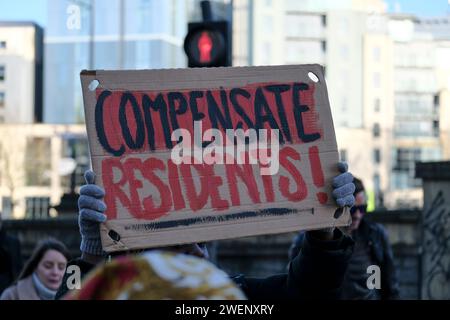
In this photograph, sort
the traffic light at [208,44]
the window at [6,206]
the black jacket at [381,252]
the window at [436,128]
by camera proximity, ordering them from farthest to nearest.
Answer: the window at [436,128], the window at [6,206], the traffic light at [208,44], the black jacket at [381,252]

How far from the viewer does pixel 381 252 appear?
6.62 meters

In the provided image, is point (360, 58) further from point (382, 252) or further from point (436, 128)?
point (382, 252)

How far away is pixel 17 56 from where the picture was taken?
3211 inches

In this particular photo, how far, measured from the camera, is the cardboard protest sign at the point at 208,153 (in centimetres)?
286

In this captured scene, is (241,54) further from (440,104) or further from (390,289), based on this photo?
(390,289)

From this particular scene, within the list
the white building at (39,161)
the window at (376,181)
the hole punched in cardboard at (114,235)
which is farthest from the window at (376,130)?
the hole punched in cardboard at (114,235)

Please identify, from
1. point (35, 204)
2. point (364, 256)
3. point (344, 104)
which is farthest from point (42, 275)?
point (344, 104)

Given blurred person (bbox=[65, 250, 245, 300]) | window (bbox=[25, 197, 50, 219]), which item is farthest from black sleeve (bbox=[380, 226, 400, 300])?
window (bbox=[25, 197, 50, 219])

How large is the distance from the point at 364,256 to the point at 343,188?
139 inches

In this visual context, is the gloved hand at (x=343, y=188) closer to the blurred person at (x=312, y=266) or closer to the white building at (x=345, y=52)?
the blurred person at (x=312, y=266)

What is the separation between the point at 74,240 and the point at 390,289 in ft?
22.0

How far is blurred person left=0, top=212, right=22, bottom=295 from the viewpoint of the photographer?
25.2ft

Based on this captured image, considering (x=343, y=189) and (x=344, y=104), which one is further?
(x=344, y=104)

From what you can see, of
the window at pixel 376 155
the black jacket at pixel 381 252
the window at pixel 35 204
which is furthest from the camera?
the window at pixel 376 155
